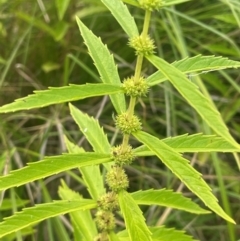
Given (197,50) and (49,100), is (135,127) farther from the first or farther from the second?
(197,50)

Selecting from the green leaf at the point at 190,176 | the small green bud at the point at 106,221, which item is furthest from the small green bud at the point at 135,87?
the small green bud at the point at 106,221

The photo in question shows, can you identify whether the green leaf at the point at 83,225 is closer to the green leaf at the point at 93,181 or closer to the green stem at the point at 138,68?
the green leaf at the point at 93,181

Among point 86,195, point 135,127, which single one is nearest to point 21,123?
point 86,195

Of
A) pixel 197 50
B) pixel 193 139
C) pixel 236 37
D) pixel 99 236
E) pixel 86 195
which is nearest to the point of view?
pixel 193 139

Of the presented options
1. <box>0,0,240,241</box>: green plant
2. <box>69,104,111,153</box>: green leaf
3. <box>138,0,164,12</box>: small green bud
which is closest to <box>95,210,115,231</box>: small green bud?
<box>0,0,240,241</box>: green plant

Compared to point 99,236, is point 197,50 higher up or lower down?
higher up

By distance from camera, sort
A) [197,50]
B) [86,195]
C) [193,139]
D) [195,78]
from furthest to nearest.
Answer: [197,50], [86,195], [195,78], [193,139]

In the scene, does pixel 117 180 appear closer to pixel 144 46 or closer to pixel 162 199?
pixel 162 199

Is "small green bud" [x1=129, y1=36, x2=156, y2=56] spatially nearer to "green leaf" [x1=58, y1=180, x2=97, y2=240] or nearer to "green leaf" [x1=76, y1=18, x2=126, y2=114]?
"green leaf" [x1=76, y1=18, x2=126, y2=114]
